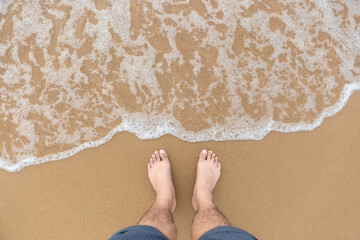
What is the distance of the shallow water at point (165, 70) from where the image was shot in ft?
6.32

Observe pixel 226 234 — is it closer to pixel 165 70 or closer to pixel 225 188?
pixel 225 188

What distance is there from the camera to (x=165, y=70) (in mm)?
1975

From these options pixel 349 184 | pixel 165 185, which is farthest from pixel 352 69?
pixel 165 185

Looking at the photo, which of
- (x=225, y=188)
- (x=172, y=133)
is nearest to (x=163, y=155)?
(x=172, y=133)

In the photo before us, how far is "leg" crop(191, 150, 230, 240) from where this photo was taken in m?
1.63

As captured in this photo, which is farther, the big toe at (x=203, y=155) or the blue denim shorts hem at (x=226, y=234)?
the big toe at (x=203, y=155)

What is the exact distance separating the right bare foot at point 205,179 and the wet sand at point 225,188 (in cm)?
7

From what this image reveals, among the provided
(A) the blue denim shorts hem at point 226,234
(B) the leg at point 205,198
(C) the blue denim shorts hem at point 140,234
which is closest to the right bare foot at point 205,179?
(B) the leg at point 205,198

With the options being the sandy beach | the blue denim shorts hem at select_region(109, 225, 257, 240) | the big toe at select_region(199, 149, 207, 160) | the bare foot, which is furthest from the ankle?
the big toe at select_region(199, 149, 207, 160)

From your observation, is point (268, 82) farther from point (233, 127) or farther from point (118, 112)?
point (118, 112)

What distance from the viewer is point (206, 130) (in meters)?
1.92

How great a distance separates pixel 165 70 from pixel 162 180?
2.76 feet

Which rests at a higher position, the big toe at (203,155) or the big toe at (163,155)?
the big toe at (203,155)

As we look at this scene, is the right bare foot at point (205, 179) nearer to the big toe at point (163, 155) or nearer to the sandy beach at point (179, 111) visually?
the sandy beach at point (179, 111)
